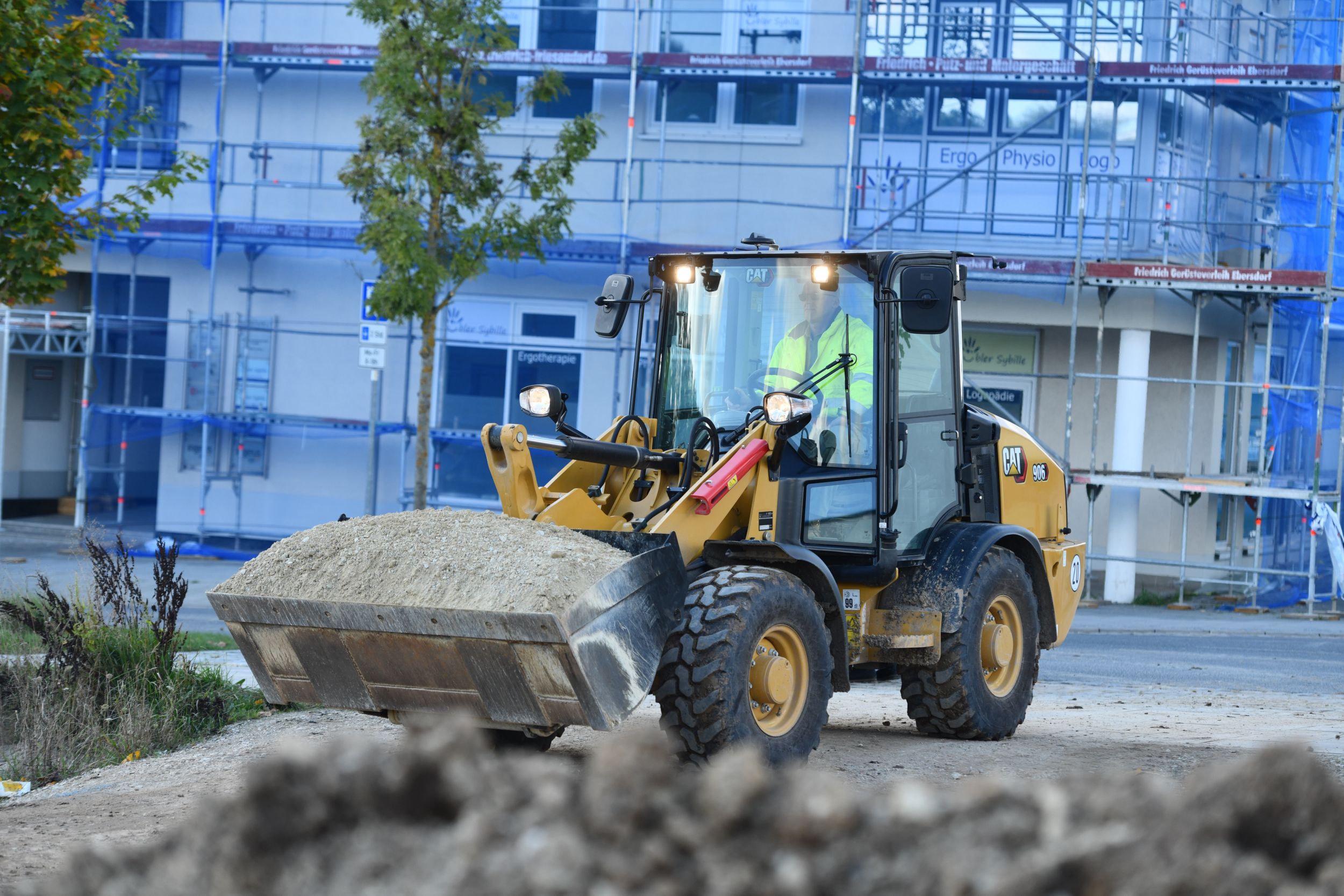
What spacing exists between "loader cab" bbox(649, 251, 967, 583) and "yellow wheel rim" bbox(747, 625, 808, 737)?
71cm

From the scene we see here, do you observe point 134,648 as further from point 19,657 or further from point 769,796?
point 769,796

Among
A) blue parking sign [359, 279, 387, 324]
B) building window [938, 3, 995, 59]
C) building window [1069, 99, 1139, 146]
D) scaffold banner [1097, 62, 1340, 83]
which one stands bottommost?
blue parking sign [359, 279, 387, 324]

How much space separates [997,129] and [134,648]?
47.8 feet

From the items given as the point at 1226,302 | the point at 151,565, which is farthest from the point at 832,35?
the point at 151,565

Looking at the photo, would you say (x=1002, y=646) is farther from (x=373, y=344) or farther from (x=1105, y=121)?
(x=1105, y=121)

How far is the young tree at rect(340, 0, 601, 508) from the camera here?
1568 centimetres

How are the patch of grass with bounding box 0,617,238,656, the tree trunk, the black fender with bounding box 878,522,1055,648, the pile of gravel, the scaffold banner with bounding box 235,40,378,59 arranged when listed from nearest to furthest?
1. the pile of gravel
2. the black fender with bounding box 878,522,1055,648
3. the patch of grass with bounding box 0,617,238,656
4. the tree trunk
5. the scaffold banner with bounding box 235,40,378,59

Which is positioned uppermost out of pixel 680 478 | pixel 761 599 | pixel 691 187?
pixel 691 187

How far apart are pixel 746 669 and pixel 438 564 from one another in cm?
140

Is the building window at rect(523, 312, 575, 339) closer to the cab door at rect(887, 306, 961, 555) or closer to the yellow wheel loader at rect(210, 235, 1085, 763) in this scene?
the yellow wheel loader at rect(210, 235, 1085, 763)

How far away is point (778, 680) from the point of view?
686cm

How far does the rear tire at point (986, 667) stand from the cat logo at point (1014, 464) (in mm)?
544

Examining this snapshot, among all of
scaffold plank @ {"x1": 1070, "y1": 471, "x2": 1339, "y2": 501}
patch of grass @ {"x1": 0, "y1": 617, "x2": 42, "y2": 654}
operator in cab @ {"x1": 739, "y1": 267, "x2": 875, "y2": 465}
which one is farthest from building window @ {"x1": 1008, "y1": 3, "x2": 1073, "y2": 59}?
patch of grass @ {"x1": 0, "y1": 617, "x2": 42, "y2": 654}

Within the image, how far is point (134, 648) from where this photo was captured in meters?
9.12
